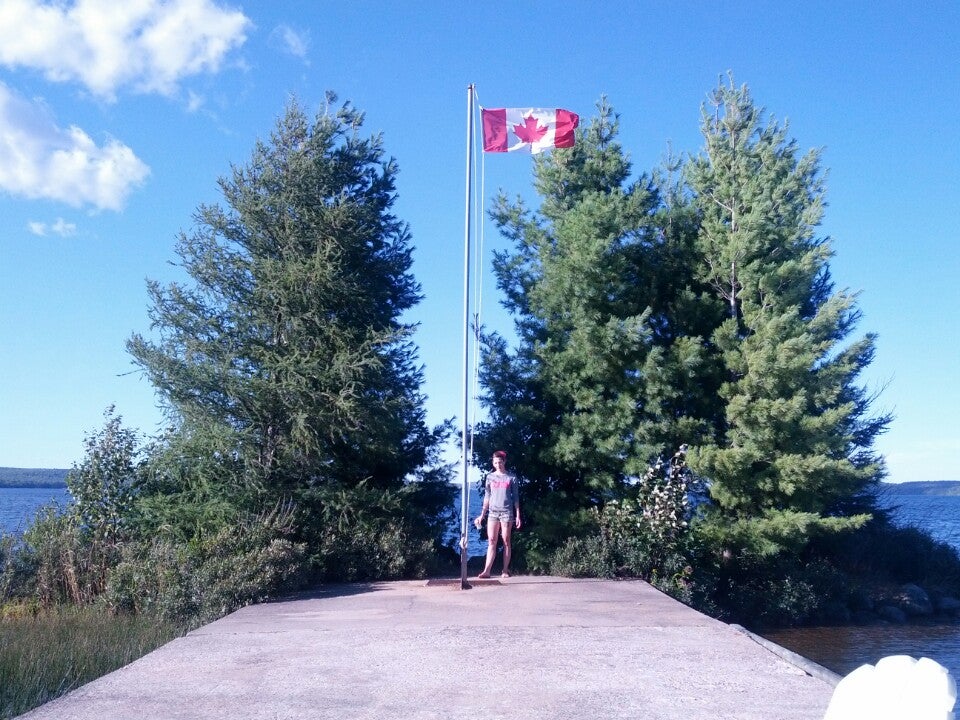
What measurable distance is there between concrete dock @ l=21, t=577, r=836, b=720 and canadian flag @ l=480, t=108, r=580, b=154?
25.5 ft

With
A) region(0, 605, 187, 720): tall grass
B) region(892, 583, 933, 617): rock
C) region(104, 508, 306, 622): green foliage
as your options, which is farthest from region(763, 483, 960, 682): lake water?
region(0, 605, 187, 720): tall grass

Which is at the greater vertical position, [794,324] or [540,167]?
[540,167]

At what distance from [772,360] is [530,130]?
714 centimetres

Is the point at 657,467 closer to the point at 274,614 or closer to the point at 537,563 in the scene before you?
the point at 537,563

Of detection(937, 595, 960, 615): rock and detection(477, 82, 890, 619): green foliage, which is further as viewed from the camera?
detection(937, 595, 960, 615): rock

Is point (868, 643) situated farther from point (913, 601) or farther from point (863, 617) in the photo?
point (913, 601)

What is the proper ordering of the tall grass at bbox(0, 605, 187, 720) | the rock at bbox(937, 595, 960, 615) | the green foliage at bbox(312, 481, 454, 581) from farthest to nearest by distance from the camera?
the rock at bbox(937, 595, 960, 615) < the green foliage at bbox(312, 481, 454, 581) < the tall grass at bbox(0, 605, 187, 720)

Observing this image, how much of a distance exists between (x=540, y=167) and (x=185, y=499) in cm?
1077

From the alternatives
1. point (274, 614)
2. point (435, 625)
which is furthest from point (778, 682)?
→ point (274, 614)

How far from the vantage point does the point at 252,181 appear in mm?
16594

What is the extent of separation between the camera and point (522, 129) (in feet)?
48.4

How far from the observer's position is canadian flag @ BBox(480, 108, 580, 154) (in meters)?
14.7

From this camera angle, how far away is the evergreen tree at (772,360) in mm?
17469

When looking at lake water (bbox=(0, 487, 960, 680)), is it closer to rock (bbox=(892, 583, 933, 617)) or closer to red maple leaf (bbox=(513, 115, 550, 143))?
rock (bbox=(892, 583, 933, 617))
